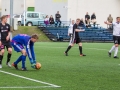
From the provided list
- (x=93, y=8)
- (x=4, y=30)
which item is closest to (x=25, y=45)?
(x=4, y=30)

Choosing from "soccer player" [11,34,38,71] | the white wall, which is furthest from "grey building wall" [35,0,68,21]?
"soccer player" [11,34,38,71]

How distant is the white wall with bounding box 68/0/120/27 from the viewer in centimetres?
5803

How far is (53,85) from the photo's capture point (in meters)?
12.3

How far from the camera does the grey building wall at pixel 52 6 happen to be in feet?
193

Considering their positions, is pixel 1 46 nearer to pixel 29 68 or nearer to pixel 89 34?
pixel 29 68

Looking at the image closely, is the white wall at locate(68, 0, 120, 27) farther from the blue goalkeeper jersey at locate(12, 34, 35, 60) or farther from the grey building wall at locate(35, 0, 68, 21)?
the blue goalkeeper jersey at locate(12, 34, 35, 60)

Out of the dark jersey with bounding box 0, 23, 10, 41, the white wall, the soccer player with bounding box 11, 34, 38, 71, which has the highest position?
the white wall

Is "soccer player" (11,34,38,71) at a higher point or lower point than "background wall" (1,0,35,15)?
lower

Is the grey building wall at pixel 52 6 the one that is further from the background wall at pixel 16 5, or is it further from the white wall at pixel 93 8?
the background wall at pixel 16 5

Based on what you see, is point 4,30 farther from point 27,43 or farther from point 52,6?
point 52,6

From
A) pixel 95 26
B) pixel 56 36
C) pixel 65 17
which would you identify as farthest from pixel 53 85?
pixel 65 17

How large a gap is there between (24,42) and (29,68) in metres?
1.50

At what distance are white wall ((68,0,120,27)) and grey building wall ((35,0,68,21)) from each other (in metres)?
1.09

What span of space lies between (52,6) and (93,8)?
5.21 meters
